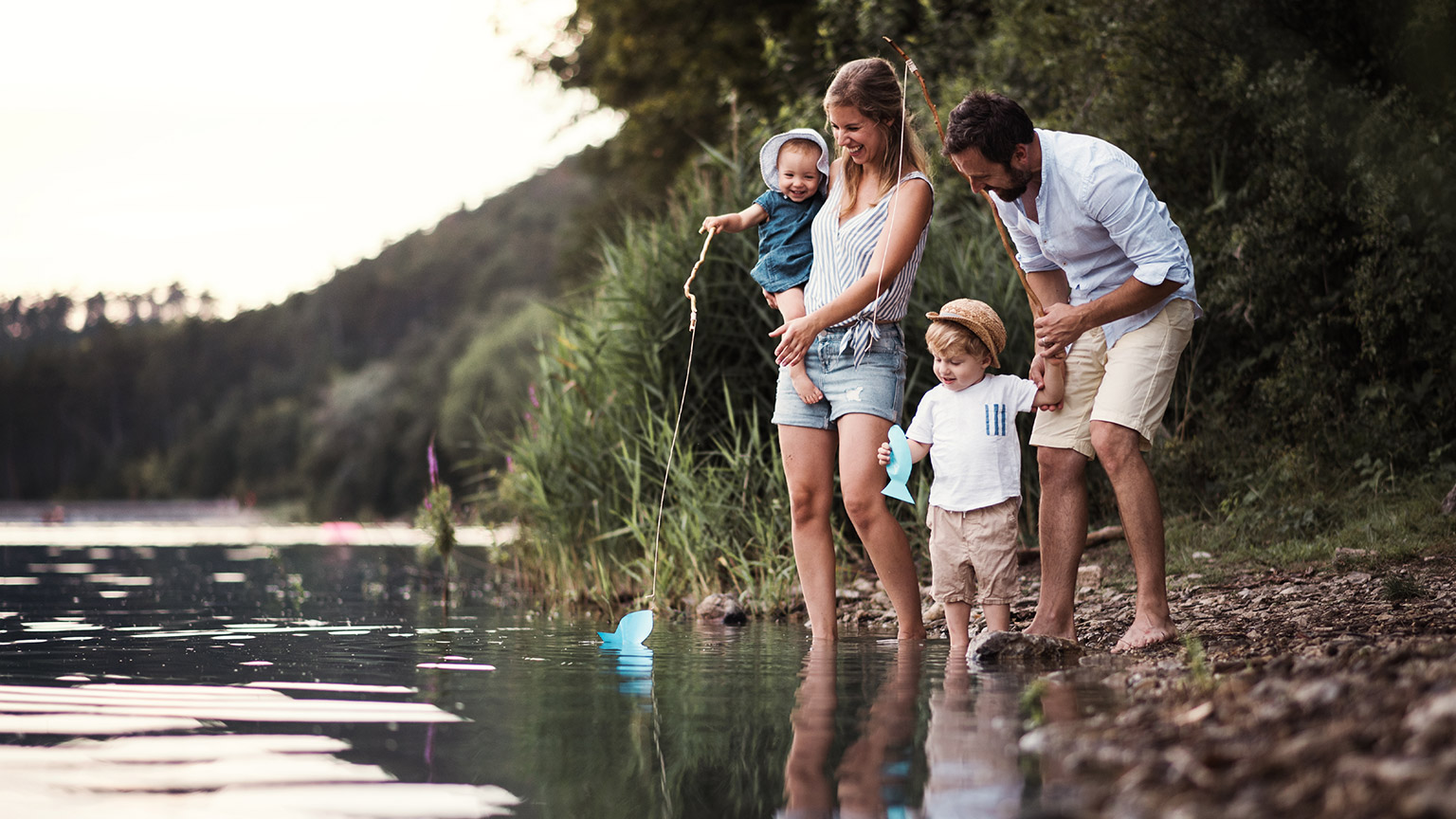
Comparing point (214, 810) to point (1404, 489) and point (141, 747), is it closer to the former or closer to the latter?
point (141, 747)

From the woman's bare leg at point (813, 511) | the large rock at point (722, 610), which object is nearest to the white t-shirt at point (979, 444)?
the woman's bare leg at point (813, 511)

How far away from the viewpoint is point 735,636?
197 inches

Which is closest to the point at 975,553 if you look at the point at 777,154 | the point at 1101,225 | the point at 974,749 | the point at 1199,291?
the point at 1101,225

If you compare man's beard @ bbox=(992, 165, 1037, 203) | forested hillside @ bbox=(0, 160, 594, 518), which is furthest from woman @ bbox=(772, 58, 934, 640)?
forested hillside @ bbox=(0, 160, 594, 518)

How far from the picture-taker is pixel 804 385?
4277 millimetres

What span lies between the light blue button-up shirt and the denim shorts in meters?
0.60

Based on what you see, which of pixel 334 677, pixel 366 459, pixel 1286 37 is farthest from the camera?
pixel 366 459

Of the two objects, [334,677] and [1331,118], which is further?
[1331,118]

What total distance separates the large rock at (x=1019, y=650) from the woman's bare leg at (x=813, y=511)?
29.3 inches

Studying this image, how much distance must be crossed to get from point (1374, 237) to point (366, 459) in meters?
51.8

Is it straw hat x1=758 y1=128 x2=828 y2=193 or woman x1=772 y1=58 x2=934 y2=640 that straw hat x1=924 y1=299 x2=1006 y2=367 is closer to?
woman x1=772 y1=58 x2=934 y2=640

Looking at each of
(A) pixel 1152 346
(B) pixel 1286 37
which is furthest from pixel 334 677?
→ (B) pixel 1286 37

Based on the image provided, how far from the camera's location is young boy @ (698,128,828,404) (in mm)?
4492

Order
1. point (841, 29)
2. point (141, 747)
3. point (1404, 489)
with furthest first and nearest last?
point (841, 29), point (1404, 489), point (141, 747)
